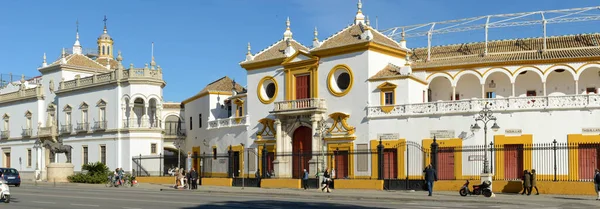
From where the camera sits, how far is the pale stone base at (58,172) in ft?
177

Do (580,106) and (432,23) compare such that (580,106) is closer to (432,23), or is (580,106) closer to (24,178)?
(432,23)

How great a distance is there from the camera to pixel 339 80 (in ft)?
158

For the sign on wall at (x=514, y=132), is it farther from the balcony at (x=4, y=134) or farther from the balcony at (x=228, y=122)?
the balcony at (x=4, y=134)

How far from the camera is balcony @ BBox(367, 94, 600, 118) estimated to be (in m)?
40.4

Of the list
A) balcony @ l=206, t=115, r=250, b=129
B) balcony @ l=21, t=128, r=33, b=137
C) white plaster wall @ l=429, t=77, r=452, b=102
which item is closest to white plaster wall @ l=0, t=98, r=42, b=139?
balcony @ l=21, t=128, r=33, b=137

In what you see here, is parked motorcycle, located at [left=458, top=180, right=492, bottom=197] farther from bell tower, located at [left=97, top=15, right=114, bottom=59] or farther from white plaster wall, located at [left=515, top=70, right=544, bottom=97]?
bell tower, located at [left=97, top=15, right=114, bottom=59]

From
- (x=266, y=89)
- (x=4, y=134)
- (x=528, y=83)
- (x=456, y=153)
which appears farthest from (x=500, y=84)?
(x=4, y=134)

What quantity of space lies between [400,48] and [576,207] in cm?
2448

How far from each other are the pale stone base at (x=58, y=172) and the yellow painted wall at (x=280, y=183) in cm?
1848

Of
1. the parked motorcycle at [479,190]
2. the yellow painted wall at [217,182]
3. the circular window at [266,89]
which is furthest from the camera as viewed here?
the circular window at [266,89]

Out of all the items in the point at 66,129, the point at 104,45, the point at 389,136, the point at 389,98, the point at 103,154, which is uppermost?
the point at 104,45

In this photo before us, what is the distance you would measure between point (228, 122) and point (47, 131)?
18.0 metres

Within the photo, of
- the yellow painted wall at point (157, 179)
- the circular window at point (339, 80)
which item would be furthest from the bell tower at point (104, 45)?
the circular window at point (339, 80)

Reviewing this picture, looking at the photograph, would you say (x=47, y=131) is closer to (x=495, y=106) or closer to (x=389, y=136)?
(x=389, y=136)
